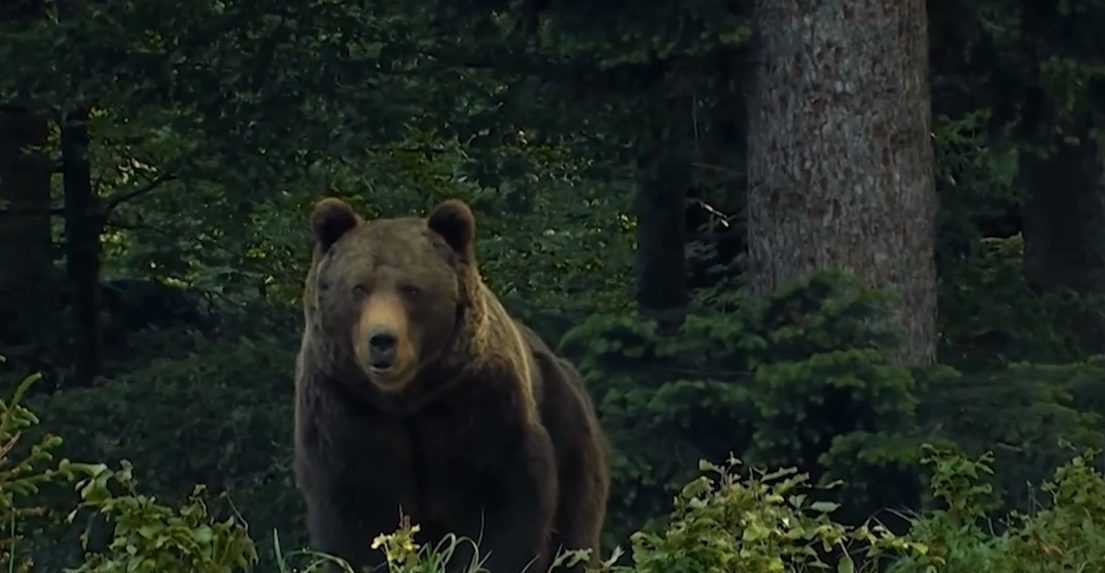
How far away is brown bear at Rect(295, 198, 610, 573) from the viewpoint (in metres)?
6.75

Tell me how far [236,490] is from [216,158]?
1609mm

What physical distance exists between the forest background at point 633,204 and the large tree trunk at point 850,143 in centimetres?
1

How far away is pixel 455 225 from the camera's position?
7.00m

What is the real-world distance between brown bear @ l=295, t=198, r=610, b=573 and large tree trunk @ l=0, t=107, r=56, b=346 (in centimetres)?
578

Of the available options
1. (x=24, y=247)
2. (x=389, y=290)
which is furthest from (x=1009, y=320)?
(x=389, y=290)

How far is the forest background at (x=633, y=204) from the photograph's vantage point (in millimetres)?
9078

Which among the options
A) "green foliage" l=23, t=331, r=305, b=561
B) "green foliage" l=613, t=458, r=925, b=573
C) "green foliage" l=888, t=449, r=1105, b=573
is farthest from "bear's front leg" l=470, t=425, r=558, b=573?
"green foliage" l=23, t=331, r=305, b=561

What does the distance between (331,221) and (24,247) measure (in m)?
6.08

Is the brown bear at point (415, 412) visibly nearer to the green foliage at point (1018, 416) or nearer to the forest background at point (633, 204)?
the forest background at point (633, 204)

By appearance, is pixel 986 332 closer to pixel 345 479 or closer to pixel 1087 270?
pixel 1087 270

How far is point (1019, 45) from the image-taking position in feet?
33.0

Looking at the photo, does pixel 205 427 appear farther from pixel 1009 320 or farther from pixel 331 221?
pixel 331 221

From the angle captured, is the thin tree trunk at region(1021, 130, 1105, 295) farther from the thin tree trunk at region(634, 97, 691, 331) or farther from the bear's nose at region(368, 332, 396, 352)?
the bear's nose at region(368, 332, 396, 352)

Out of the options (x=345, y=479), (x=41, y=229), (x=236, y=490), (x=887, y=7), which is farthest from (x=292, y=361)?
(x=345, y=479)
